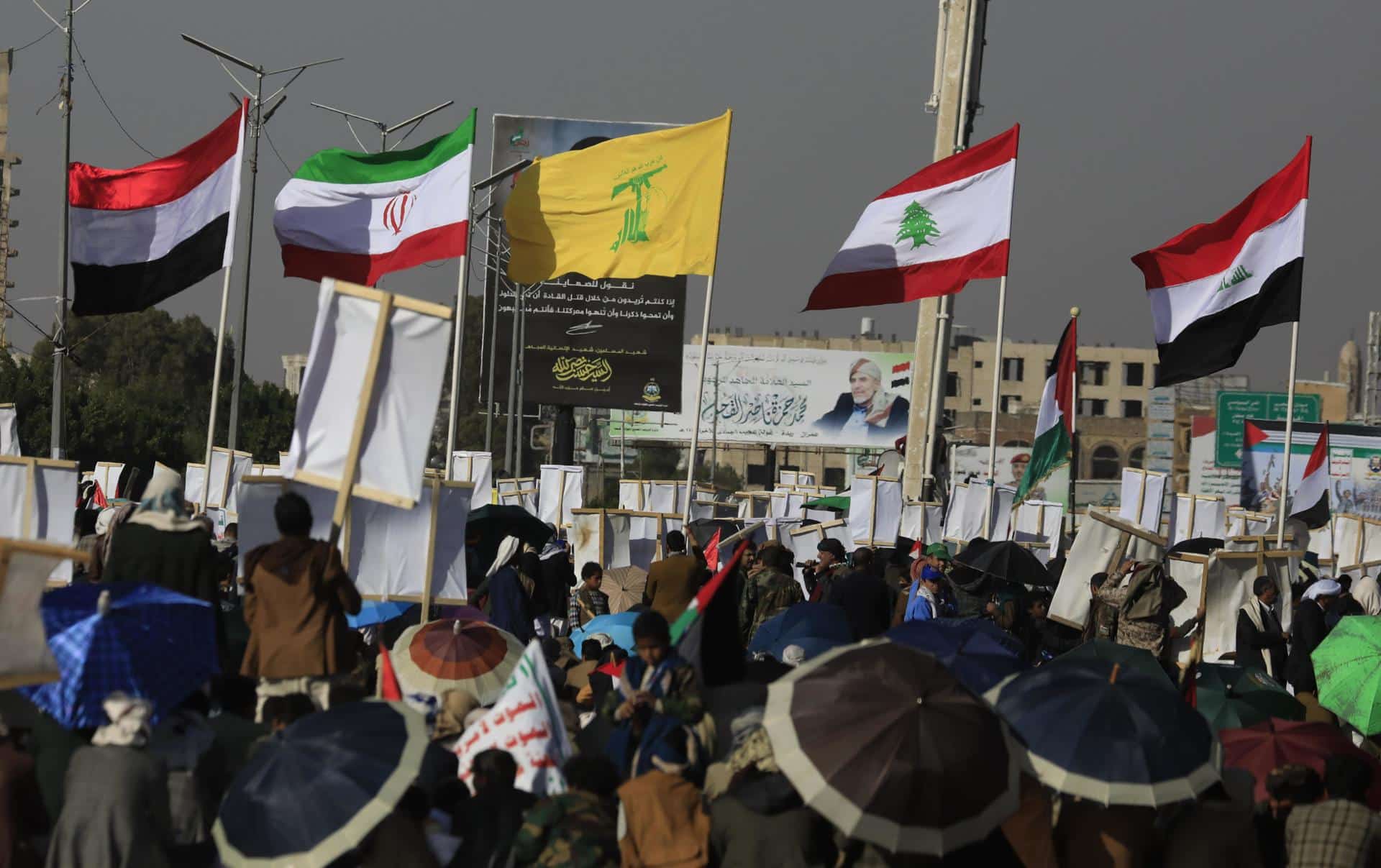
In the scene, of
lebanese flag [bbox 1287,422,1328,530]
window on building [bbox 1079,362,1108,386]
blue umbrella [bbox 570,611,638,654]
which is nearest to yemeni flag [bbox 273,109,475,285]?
blue umbrella [bbox 570,611,638,654]

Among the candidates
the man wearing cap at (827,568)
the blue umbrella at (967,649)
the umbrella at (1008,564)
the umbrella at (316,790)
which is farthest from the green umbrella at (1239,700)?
the umbrella at (1008,564)

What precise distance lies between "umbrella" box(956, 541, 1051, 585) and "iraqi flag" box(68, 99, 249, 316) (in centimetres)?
666

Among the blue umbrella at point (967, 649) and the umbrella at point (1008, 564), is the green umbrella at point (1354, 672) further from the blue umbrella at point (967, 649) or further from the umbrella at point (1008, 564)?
the umbrella at point (1008, 564)

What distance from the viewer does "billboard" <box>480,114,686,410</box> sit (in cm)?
3581

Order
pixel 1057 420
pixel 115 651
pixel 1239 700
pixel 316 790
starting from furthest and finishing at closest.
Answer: pixel 1057 420
pixel 1239 700
pixel 115 651
pixel 316 790

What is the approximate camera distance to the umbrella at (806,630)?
969 cm

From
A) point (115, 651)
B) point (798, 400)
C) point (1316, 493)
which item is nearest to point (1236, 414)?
point (798, 400)

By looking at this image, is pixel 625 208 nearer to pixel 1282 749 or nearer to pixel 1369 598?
pixel 1369 598

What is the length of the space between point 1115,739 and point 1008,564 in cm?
777

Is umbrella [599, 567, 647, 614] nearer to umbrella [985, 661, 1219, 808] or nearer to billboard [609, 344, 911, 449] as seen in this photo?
umbrella [985, 661, 1219, 808]

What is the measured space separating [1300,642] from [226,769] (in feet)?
25.7

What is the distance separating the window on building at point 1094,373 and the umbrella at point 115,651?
120 metres

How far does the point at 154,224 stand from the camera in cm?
1611

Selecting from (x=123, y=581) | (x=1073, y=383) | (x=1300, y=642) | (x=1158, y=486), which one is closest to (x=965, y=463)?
(x=1158, y=486)
